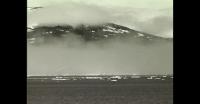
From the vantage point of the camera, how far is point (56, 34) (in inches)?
6978

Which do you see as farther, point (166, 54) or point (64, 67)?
point (64, 67)

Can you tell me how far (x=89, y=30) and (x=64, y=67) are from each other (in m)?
22.8

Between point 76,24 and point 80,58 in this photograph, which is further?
point 76,24
